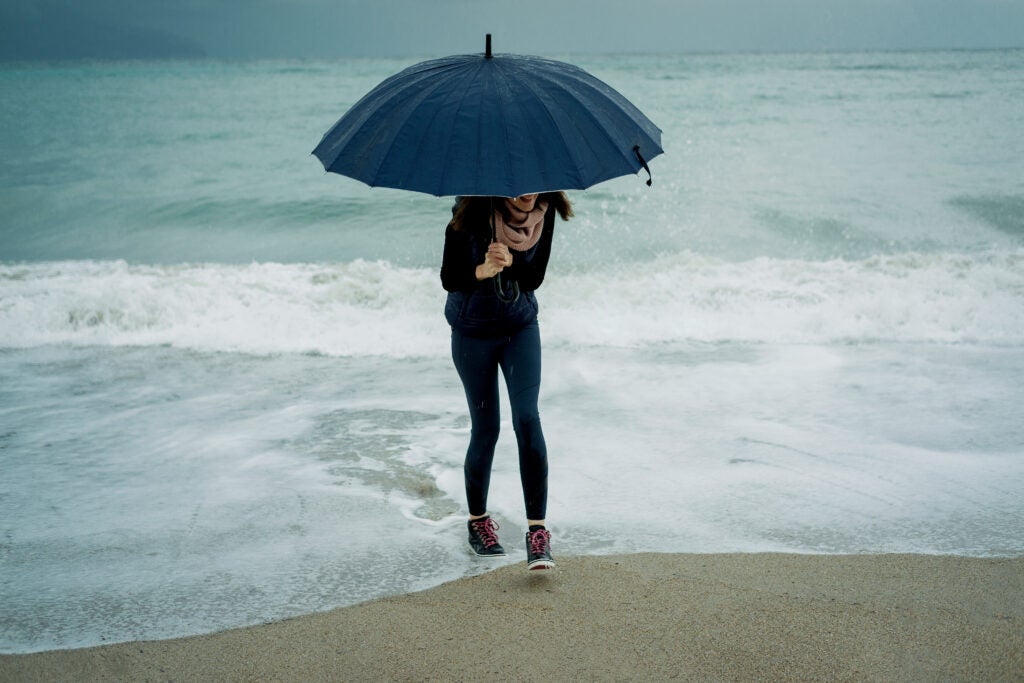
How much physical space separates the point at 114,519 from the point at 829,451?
3864 mm

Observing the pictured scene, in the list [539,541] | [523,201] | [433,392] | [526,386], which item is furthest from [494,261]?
[433,392]

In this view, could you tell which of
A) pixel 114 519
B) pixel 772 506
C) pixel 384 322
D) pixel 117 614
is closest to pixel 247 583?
pixel 117 614

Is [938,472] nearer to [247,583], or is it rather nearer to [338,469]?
[338,469]

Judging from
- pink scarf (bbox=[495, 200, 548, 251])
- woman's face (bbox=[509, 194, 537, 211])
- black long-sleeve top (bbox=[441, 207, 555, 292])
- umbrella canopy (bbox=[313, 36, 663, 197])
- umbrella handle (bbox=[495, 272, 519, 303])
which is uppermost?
umbrella canopy (bbox=[313, 36, 663, 197])

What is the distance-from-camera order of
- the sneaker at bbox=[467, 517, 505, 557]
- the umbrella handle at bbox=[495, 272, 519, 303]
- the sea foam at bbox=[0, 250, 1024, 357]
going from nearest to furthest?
the umbrella handle at bbox=[495, 272, 519, 303] < the sneaker at bbox=[467, 517, 505, 557] < the sea foam at bbox=[0, 250, 1024, 357]

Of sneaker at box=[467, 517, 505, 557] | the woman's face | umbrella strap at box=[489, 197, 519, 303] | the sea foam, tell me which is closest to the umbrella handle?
umbrella strap at box=[489, 197, 519, 303]

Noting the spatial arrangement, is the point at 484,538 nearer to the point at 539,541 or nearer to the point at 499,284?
the point at 539,541

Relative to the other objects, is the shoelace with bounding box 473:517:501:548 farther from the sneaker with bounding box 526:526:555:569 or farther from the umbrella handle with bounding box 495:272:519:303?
the umbrella handle with bounding box 495:272:519:303

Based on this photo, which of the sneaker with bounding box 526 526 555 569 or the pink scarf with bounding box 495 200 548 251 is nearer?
the pink scarf with bounding box 495 200 548 251

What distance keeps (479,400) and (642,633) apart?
1080 mm

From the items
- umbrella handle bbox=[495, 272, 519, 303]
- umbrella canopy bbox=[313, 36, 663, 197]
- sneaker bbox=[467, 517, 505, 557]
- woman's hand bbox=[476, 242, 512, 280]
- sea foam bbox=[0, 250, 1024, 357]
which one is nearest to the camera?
umbrella canopy bbox=[313, 36, 663, 197]

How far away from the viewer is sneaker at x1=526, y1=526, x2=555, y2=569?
3.41 m

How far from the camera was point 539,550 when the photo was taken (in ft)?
11.2

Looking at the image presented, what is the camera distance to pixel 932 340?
7258 millimetres
